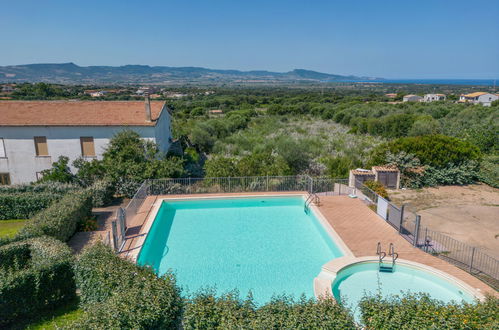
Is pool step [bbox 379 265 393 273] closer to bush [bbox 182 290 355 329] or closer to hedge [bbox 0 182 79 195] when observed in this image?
bush [bbox 182 290 355 329]

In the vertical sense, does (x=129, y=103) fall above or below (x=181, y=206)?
above

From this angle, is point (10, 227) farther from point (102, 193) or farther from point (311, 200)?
point (311, 200)

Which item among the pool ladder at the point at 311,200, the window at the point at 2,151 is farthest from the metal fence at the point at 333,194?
the window at the point at 2,151

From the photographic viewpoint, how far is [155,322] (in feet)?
19.1

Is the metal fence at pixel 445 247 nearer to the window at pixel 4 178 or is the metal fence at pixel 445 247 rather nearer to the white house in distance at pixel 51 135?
the white house in distance at pixel 51 135

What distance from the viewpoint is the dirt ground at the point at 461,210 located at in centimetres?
1228

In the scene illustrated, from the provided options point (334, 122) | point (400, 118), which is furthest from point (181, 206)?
point (334, 122)

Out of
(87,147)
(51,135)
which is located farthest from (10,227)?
(51,135)

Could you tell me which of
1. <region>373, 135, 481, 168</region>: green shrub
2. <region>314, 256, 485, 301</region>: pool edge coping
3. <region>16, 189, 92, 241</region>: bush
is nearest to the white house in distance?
<region>16, 189, 92, 241</region>: bush

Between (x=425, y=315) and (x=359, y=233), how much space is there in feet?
20.6

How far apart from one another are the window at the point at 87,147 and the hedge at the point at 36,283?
39.2ft

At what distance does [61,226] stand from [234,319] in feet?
26.8

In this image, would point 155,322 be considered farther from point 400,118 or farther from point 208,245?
point 400,118

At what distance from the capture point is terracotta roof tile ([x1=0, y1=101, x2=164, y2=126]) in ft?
65.5
